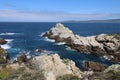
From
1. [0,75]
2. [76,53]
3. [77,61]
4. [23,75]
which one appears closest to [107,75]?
[23,75]

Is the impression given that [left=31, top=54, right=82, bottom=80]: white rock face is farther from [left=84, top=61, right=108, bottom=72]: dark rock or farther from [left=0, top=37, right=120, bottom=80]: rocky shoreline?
[left=84, top=61, right=108, bottom=72]: dark rock

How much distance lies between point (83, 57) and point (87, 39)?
14396mm

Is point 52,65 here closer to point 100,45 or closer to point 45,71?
point 45,71

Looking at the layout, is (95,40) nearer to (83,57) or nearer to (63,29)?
(83,57)

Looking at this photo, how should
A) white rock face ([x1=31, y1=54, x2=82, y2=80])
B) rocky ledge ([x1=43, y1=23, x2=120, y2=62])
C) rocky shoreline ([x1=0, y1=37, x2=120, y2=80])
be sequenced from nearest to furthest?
rocky shoreline ([x1=0, y1=37, x2=120, y2=80])
white rock face ([x1=31, y1=54, x2=82, y2=80])
rocky ledge ([x1=43, y1=23, x2=120, y2=62])

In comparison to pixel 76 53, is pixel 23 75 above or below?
above

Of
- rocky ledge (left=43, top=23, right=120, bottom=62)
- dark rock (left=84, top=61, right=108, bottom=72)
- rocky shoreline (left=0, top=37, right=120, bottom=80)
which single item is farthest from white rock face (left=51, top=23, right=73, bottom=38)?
rocky shoreline (left=0, top=37, right=120, bottom=80)

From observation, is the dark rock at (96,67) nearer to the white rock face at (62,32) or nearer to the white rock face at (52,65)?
the white rock face at (52,65)

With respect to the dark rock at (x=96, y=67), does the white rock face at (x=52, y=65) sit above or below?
above

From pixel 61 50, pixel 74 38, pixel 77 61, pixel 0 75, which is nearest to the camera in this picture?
pixel 0 75

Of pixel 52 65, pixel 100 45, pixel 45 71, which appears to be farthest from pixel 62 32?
pixel 45 71

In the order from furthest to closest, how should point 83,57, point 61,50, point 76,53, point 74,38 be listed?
point 74,38
point 61,50
point 76,53
point 83,57

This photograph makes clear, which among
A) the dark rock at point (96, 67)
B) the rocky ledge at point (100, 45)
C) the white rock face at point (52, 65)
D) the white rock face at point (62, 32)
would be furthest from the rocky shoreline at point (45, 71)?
the white rock face at point (62, 32)

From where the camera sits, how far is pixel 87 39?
81.2 meters
